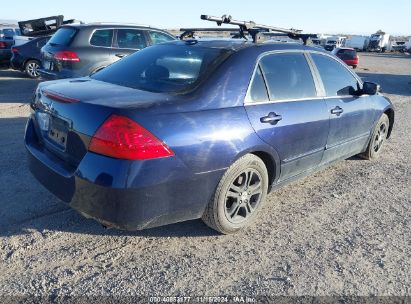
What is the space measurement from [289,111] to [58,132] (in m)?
2.02

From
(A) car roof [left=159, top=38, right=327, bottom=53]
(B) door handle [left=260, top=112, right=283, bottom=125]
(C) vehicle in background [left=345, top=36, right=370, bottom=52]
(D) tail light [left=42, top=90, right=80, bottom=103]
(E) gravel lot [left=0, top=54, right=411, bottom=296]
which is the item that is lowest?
(C) vehicle in background [left=345, top=36, right=370, bottom=52]

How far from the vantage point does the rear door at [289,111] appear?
340 cm

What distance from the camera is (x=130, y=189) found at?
262cm

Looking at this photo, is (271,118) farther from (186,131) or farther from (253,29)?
(253,29)

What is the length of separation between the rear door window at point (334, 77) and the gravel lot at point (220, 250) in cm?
117

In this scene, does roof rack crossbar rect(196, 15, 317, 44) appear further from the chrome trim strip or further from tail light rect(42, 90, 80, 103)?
tail light rect(42, 90, 80, 103)

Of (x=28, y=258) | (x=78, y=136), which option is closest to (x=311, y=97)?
(x=78, y=136)

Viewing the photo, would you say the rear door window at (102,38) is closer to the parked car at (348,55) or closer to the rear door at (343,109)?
the rear door at (343,109)

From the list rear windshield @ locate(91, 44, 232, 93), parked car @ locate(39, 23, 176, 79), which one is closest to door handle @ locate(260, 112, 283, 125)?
rear windshield @ locate(91, 44, 232, 93)

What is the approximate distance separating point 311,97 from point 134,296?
2.61 m

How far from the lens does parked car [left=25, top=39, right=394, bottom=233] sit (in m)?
2.65

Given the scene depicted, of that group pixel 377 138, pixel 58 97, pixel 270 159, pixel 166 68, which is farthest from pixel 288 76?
pixel 377 138

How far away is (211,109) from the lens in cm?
303

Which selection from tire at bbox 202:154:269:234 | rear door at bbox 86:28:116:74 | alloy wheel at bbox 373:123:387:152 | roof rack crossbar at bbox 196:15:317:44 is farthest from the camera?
rear door at bbox 86:28:116:74
